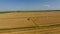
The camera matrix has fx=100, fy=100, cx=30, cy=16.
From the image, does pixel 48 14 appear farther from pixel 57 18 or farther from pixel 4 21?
pixel 4 21

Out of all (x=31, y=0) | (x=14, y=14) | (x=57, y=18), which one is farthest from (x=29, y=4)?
(x=57, y=18)

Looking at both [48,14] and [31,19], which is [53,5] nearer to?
[48,14]

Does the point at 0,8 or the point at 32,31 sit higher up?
the point at 0,8

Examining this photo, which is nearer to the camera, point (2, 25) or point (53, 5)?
point (2, 25)

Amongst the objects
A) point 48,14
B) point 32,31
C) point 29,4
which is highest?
point 29,4

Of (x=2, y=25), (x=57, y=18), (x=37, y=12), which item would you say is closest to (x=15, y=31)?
(x=2, y=25)
